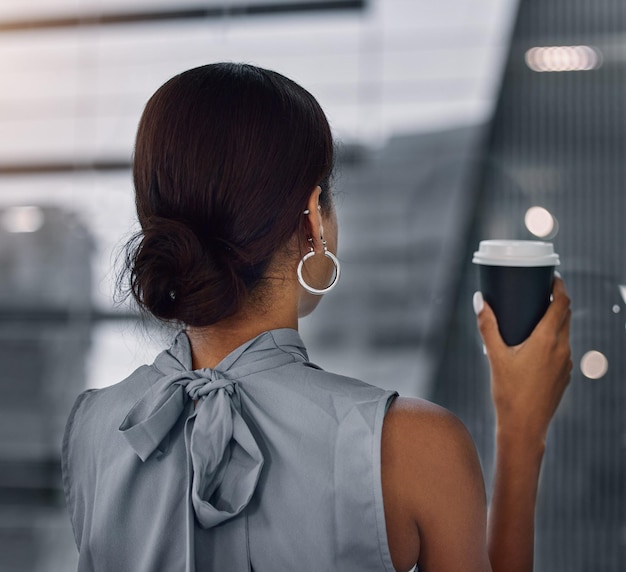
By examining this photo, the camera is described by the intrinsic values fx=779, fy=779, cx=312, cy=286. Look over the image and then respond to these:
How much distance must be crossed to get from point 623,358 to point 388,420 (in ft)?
2.75

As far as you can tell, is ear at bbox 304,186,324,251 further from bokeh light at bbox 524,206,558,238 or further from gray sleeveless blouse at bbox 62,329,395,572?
bokeh light at bbox 524,206,558,238

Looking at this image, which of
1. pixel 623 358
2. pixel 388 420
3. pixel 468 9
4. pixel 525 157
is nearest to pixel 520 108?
pixel 525 157

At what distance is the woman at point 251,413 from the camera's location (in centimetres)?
79

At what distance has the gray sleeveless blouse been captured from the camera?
0.79 meters

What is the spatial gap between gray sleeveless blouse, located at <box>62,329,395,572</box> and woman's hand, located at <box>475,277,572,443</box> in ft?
0.84

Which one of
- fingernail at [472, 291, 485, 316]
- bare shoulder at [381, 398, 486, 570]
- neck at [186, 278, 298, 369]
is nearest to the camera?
bare shoulder at [381, 398, 486, 570]

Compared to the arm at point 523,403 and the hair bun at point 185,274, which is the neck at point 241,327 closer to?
the hair bun at point 185,274

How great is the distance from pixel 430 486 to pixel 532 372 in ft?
0.88

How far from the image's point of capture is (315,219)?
877mm

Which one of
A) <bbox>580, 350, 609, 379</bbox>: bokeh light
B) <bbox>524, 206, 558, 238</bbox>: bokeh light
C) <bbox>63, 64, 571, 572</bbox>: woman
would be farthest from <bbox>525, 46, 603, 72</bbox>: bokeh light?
<bbox>63, 64, 571, 572</bbox>: woman

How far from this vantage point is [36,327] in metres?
2.03

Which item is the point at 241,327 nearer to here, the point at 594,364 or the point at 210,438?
the point at 210,438

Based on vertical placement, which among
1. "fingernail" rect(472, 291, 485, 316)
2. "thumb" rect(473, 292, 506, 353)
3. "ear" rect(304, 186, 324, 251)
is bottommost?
"thumb" rect(473, 292, 506, 353)

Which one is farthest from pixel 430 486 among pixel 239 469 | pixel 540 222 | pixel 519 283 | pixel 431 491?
pixel 540 222
